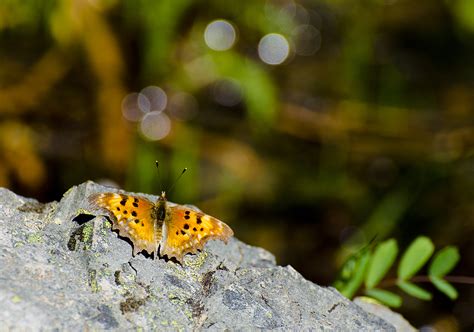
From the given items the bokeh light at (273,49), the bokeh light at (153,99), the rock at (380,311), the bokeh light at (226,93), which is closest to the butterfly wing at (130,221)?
the rock at (380,311)

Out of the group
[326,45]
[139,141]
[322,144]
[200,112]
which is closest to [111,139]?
[139,141]

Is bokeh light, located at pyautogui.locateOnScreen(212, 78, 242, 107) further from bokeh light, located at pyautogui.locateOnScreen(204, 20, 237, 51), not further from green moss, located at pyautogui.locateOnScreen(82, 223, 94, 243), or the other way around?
green moss, located at pyautogui.locateOnScreen(82, 223, 94, 243)

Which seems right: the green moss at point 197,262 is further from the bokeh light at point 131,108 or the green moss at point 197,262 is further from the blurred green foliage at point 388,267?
the bokeh light at point 131,108

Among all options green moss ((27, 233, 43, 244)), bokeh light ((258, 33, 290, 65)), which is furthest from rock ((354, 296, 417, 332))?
bokeh light ((258, 33, 290, 65))

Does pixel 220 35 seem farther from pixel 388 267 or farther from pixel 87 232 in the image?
pixel 87 232

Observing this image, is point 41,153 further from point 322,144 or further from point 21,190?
point 322,144

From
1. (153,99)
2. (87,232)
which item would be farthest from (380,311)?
(153,99)
